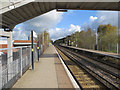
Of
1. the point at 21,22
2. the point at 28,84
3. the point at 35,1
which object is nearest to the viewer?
the point at 28,84

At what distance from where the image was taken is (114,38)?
2612 centimetres

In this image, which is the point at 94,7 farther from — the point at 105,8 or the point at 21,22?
the point at 21,22

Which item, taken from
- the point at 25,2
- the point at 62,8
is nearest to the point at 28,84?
the point at 25,2

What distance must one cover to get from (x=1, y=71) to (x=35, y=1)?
20.1 ft

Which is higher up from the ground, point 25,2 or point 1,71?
point 25,2

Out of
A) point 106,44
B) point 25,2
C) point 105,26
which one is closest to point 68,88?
point 25,2

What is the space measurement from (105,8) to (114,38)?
58.0ft

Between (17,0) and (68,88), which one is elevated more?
(17,0)

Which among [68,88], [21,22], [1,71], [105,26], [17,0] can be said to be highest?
[105,26]

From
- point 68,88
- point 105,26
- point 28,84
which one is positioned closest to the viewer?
point 68,88

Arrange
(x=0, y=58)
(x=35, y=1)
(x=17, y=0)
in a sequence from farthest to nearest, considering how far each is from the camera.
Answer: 1. (x=35, y=1)
2. (x=17, y=0)
3. (x=0, y=58)

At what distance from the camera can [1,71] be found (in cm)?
370

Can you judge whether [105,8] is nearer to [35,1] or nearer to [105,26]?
[35,1]

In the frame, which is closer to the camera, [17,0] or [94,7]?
[17,0]
